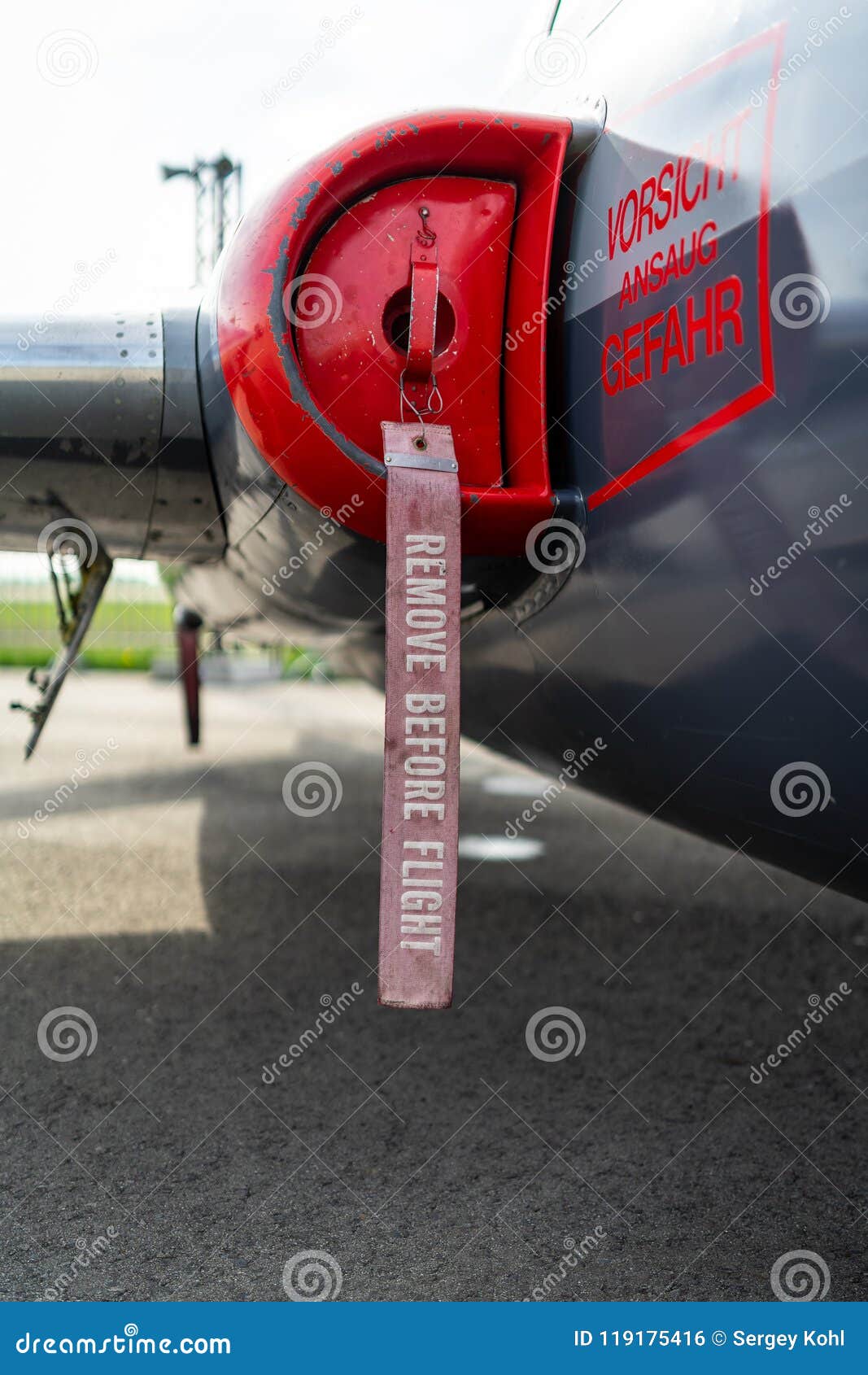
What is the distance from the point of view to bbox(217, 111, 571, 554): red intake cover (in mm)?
2635

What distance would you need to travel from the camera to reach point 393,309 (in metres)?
2.78

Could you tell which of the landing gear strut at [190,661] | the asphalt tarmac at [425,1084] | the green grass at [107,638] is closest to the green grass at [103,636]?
the green grass at [107,638]

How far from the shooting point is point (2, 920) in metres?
4.95

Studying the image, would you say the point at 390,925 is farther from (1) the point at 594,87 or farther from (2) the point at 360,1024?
(1) the point at 594,87

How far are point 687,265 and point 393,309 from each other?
2.56 feet

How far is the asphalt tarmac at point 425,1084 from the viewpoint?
7.98ft

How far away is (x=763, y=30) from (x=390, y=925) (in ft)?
6.50

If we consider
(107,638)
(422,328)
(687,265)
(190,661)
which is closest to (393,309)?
(422,328)

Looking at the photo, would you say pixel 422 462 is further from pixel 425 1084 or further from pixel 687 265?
pixel 425 1084

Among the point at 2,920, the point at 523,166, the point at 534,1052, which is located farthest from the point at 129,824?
the point at 523,166

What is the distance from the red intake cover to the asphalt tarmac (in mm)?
1622

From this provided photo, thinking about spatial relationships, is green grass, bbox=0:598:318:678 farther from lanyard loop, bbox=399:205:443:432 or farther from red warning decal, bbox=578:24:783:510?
red warning decal, bbox=578:24:783:510

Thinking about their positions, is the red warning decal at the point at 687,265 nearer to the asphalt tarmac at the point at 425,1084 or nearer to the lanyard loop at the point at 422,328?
the lanyard loop at the point at 422,328

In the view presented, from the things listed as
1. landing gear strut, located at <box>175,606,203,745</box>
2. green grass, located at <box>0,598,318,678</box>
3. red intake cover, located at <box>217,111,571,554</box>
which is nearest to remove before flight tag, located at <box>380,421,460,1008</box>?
red intake cover, located at <box>217,111,571,554</box>
